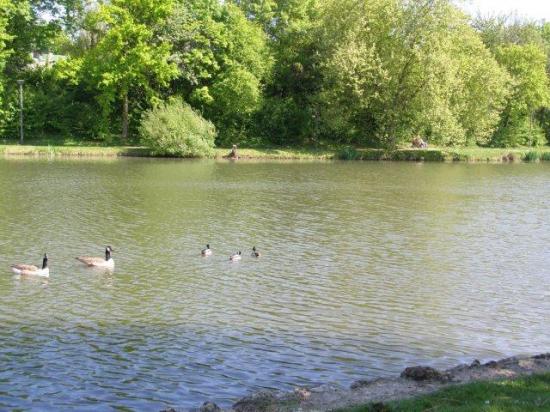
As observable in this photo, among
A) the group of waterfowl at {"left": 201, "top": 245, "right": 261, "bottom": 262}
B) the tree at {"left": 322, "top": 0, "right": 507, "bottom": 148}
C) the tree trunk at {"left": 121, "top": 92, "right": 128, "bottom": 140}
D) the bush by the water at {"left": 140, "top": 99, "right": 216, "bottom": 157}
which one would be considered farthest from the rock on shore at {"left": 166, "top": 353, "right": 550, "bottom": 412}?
the tree trunk at {"left": 121, "top": 92, "right": 128, "bottom": 140}

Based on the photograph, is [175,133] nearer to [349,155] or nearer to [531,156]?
[349,155]

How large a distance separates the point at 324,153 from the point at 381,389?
57.9 meters

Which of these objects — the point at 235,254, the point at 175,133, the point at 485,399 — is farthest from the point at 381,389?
the point at 175,133

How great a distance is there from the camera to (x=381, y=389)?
10.5 metres

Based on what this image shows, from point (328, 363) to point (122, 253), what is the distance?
11.5 meters

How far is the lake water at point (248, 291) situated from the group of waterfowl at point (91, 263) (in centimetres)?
27

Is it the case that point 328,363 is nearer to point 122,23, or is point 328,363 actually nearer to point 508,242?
point 508,242

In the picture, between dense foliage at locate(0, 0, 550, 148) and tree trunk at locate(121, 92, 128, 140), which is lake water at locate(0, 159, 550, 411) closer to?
dense foliage at locate(0, 0, 550, 148)

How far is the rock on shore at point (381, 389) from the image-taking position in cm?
977

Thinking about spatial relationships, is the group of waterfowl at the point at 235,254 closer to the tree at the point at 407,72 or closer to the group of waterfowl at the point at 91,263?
the group of waterfowl at the point at 91,263

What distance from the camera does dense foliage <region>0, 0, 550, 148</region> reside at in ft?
212

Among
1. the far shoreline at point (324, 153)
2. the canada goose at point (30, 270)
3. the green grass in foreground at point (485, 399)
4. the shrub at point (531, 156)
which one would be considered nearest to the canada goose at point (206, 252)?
the canada goose at point (30, 270)

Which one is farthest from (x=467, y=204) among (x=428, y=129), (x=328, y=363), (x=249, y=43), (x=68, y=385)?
(x=249, y=43)

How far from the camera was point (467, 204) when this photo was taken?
3625 centimetres
